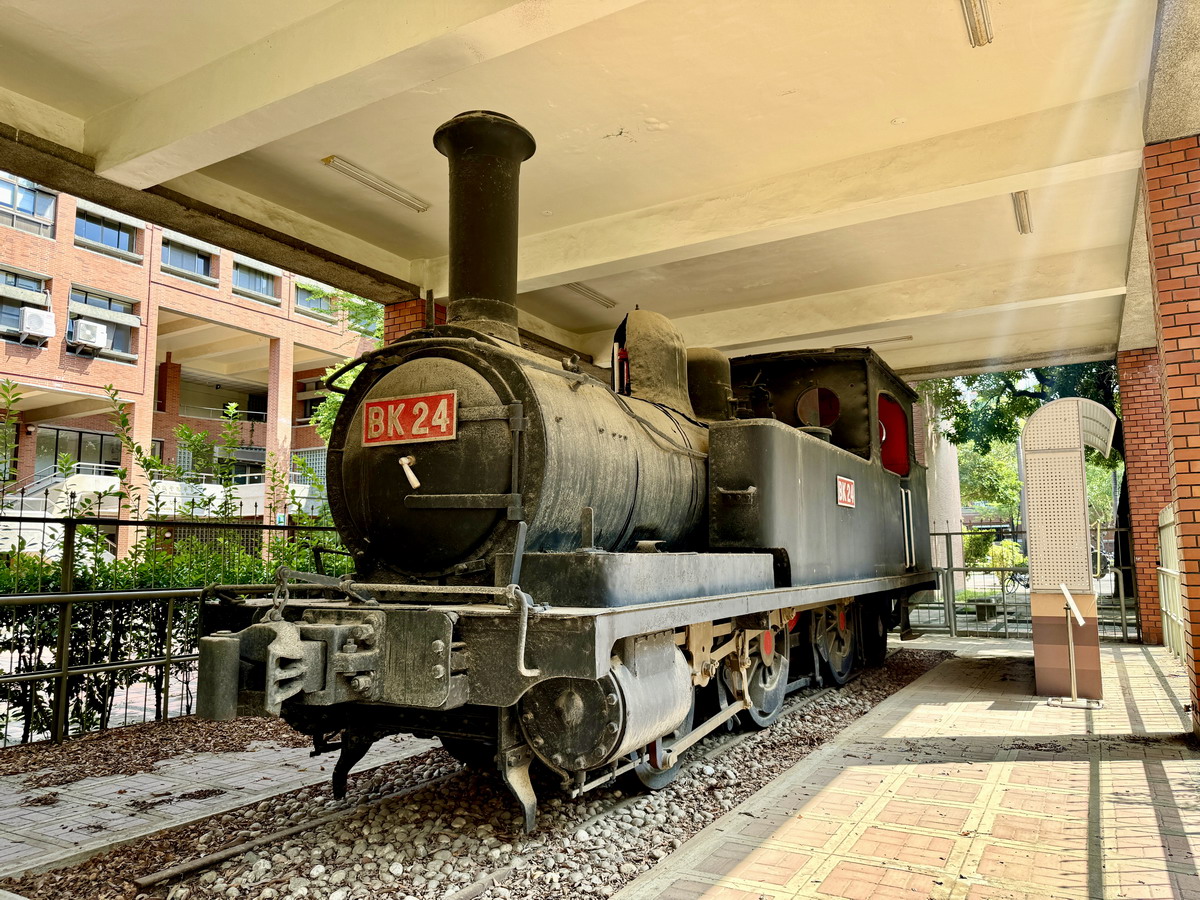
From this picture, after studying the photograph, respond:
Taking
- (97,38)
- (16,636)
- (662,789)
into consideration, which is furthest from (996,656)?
(97,38)

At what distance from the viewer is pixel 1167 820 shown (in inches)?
149

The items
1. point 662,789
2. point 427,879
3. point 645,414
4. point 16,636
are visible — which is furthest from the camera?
point 16,636

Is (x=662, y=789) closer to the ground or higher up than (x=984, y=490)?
closer to the ground

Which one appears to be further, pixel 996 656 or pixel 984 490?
pixel 984 490

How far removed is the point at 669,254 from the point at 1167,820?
544 centimetres

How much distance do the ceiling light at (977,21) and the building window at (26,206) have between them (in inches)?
833

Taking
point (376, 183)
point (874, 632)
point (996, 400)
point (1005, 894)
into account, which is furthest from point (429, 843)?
point (996, 400)

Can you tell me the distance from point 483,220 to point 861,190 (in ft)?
11.8

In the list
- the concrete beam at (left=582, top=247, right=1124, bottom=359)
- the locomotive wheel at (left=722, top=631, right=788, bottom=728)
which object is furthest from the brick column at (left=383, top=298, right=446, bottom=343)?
the locomotive wheel at (left=722, top=631, right=788, bottom=728)

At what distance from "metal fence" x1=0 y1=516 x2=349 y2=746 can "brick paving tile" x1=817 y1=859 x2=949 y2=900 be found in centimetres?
293

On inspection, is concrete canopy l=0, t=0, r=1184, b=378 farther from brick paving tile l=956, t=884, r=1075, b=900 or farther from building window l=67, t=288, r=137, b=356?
building window l=67, t=288, r=137, b=356

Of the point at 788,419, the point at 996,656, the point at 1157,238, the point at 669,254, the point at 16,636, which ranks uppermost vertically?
the point at 669,254

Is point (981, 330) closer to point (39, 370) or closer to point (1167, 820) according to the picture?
point (1167, 820)

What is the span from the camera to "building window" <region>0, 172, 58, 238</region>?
19.2 metres
